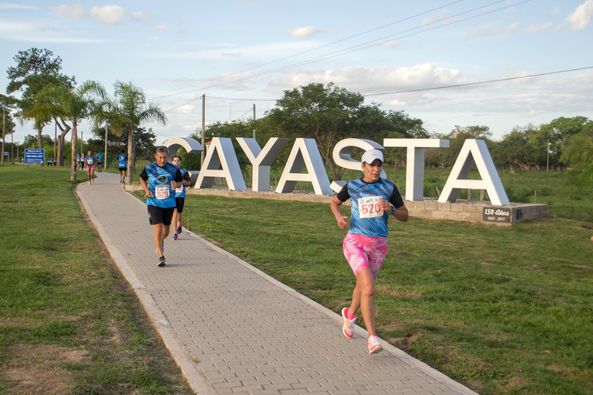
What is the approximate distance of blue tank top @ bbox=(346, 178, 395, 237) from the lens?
20.3ft

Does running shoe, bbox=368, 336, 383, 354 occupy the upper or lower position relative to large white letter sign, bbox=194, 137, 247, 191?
lower

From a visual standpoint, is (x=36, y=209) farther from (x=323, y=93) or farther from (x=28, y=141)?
(x=28, y=141)

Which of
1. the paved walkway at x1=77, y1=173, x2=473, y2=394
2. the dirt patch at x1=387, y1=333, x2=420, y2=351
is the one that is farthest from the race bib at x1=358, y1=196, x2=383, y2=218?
the dirt patch at x1=387, y1=333, x2=420, y2=351

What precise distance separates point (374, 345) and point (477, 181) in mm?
15217

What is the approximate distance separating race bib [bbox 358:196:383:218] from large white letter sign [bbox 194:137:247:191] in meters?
21.6

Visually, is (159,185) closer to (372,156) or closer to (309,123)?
(372,156)

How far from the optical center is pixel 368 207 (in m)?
6.19

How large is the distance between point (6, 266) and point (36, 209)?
33.4 ft

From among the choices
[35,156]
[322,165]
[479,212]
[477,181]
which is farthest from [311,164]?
[35,156]

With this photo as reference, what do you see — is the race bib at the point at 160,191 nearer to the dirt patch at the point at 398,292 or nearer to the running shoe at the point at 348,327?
the dirt patch at the point at 398,292

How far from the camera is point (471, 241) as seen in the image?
15.9 m

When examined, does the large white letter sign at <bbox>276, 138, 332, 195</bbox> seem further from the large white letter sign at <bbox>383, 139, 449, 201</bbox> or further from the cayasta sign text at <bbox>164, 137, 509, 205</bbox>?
the large white letter sign at <bbox>383, 139, 449, 201</bbox>

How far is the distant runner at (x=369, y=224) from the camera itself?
20.1ft

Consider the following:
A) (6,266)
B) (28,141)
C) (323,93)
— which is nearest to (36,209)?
(6,266)
